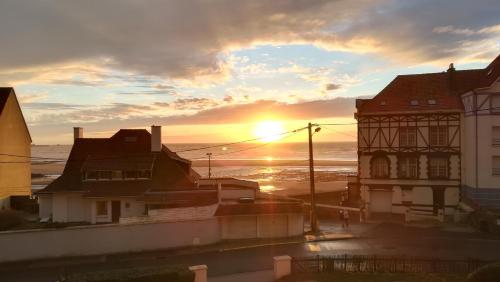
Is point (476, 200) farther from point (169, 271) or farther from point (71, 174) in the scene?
point (71, 174)

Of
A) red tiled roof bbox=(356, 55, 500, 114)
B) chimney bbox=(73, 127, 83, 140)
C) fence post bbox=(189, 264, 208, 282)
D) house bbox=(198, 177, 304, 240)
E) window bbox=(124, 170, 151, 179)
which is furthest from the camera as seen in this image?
chimney bbox=(73, 127, 83, 140)

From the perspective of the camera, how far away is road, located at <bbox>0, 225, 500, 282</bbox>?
24.9m

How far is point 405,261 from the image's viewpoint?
72.5 feet

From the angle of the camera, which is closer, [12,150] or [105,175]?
[105,175]

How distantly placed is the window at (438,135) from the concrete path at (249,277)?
24.4 metres

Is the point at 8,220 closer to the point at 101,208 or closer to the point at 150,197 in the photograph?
the point at 101,208

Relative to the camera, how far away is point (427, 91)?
4275 centimetres

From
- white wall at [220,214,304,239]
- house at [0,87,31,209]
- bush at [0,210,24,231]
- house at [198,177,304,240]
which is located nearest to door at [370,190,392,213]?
house at [198,177,304,240]

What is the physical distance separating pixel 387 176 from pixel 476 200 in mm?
7547

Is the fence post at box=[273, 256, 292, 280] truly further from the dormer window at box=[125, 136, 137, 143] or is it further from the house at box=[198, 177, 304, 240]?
the dormer window at box=[125, 136, 137, 143]

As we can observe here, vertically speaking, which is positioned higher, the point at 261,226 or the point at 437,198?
the point at 437,198

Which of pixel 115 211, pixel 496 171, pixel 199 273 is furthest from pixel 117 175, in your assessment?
pixel 496 171

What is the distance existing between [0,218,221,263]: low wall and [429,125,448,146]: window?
856 inches

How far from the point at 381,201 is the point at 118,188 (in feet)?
76.9
